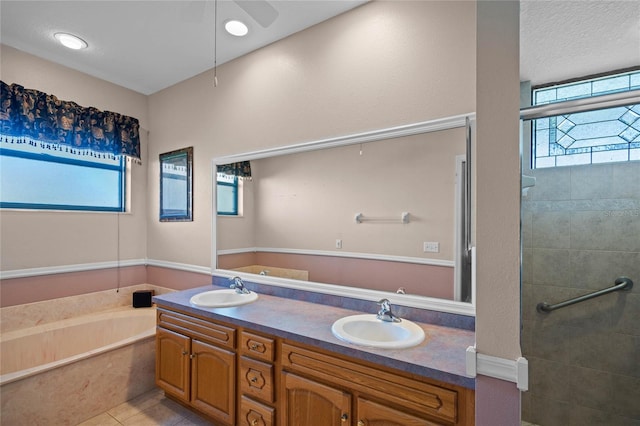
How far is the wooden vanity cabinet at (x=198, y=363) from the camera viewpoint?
73.8 inches

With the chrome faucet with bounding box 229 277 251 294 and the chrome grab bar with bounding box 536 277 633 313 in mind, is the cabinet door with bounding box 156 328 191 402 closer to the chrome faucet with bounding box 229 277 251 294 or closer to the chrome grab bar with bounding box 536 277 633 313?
the chrome faucet with bounding box 229 277 251 294

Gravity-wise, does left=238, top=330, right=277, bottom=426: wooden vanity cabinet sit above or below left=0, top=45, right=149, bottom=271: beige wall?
below

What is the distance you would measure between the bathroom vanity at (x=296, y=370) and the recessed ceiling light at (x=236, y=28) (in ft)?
6.53

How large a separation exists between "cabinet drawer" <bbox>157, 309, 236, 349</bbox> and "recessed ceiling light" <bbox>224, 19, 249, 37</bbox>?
2071 mm

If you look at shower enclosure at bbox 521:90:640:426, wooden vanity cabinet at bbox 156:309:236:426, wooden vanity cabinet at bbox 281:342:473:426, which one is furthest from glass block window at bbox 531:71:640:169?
wooden vanity cabinet at bbox 156:309:236:426

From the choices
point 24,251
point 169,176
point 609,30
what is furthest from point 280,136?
point 24,251

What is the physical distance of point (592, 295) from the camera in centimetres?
195

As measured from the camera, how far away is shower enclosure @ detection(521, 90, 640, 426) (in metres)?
1.89

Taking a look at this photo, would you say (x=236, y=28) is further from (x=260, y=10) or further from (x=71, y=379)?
(x=71, y=379)

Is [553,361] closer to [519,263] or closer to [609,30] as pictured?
[519,263]

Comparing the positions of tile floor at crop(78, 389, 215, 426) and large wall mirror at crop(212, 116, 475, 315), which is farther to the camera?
tile floor at crop(78, 389, 215, 426)

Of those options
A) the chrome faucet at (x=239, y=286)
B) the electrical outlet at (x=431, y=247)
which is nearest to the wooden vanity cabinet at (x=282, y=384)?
the chrome faucet at (x=239, y=286)

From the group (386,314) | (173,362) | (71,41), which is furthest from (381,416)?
(71,41)

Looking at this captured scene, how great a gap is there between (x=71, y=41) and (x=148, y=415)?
2925 mm
